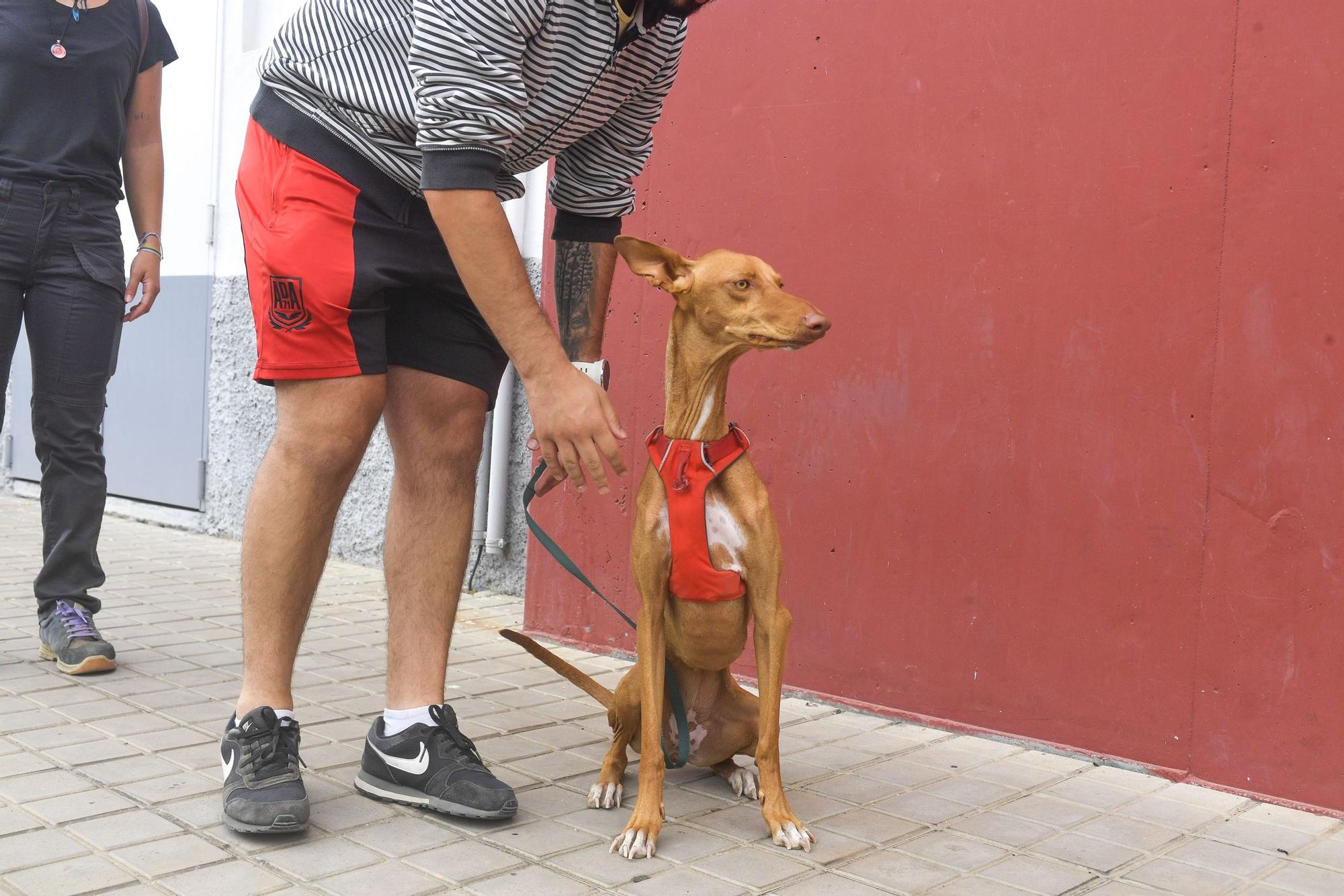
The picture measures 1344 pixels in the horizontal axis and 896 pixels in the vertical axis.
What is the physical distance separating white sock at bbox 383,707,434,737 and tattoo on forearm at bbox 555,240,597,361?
890 millimetres

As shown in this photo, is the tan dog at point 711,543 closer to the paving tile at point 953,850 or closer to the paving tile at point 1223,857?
the paving tile at point 953,850

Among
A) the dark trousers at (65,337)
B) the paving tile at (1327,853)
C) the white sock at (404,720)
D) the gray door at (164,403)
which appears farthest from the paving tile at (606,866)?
the gray door at (164,403)

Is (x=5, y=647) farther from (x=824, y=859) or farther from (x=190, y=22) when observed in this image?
(x=190, y=22)

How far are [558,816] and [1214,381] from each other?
75.1 inches

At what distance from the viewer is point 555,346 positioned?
2.10m

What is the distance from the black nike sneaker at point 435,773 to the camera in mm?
2471

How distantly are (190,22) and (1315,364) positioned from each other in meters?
6.03

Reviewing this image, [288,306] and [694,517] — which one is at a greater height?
[288,306]

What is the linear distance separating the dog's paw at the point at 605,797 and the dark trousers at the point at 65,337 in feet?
6.46

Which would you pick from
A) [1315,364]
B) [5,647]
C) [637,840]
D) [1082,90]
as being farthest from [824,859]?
[5,647]

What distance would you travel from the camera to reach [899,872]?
232cm

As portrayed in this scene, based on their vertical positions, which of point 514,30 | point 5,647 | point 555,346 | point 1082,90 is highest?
point 1082,90

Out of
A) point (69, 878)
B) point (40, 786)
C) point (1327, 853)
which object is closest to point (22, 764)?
point (40, 786)

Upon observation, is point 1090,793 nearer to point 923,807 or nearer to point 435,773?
point 923,807
